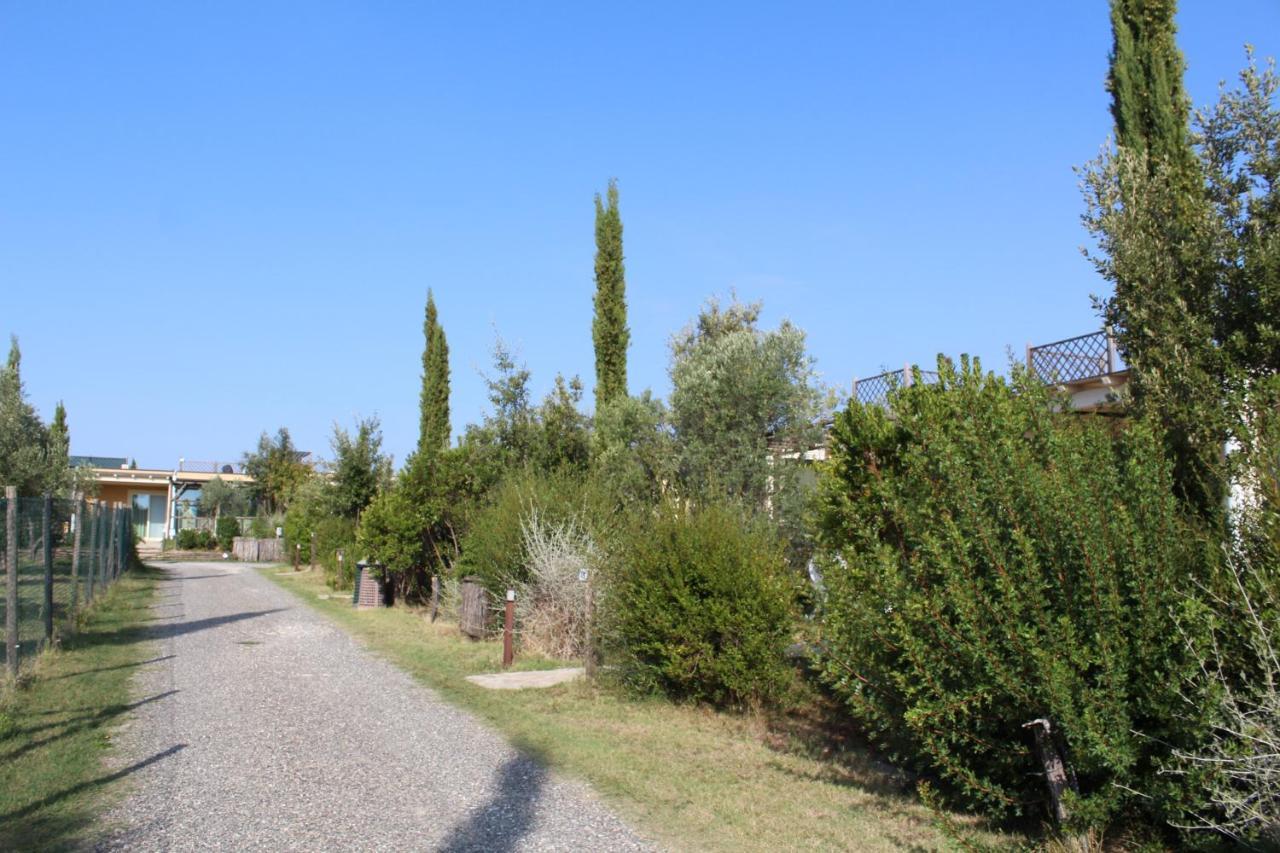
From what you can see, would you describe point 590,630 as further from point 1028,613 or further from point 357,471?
point 357,471

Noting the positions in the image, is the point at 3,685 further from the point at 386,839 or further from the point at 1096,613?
the point at 1096,613

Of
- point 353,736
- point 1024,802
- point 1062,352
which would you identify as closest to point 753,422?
point 1062,352

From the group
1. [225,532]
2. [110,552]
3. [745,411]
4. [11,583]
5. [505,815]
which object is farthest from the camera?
[225,532]

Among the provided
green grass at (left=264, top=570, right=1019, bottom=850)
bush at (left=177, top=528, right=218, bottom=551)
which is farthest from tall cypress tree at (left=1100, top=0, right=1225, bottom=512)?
bush at (left=177, top=528, right=218, bottom=551)

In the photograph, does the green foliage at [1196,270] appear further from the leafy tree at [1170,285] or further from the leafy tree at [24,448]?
the leafy tree at [24,448]

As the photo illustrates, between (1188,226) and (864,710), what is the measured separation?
13.0ft

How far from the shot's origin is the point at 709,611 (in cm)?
977

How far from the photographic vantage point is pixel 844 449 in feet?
29.5

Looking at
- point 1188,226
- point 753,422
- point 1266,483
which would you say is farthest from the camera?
point 753,422

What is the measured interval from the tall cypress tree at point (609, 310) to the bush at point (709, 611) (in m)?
12.5

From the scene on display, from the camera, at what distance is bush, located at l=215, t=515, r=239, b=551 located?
159 feet

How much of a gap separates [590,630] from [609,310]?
13278 millimetres

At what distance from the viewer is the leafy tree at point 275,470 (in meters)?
50.8

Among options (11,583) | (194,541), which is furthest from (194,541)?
(11,583)
